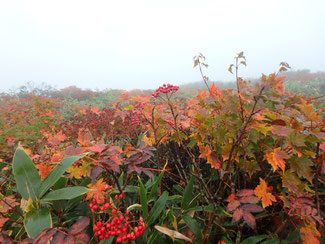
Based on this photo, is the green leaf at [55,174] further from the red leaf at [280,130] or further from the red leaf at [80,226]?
the red leaf at [280,130]

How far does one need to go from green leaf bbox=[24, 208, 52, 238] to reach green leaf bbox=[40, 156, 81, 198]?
0.09 metres

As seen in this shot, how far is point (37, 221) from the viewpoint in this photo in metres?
0.99

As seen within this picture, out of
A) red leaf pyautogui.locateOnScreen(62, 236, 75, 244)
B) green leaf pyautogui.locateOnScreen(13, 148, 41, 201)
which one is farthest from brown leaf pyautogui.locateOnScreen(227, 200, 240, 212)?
green leaf pyautogui.locateOnScreen(13, 148, 41, 201)

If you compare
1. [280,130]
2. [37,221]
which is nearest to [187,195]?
[280,130]

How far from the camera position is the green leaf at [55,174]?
103cm

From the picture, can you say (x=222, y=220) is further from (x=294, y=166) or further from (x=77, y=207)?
(x=77, y=207)

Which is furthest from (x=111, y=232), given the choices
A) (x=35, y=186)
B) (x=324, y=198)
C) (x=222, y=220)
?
(x=324, y=198)

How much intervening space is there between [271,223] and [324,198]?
0.39 metres

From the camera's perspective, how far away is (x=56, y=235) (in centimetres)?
85

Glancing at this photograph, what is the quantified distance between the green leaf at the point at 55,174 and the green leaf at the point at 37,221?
0.09m

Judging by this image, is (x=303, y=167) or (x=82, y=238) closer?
(x=82, y=238)

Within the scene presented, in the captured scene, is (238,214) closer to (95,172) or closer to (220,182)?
(220,182)

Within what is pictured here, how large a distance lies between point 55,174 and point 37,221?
0.75 feet

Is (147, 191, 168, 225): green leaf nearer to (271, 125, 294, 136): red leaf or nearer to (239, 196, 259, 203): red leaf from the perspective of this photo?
(239, 196, 259, 203): red leaf
